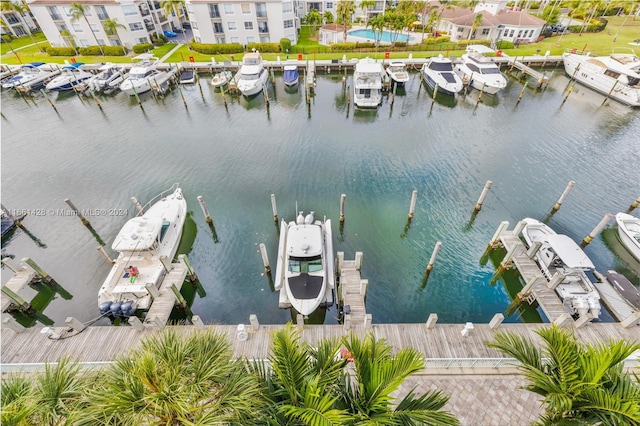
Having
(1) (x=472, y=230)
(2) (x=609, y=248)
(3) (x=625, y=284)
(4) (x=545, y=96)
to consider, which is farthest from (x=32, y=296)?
(4) (x=545, y=96)

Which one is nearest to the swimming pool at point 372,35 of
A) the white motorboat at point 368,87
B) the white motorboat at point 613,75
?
the white motorboat at point 368,87

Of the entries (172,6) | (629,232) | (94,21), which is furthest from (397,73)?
(94,21)

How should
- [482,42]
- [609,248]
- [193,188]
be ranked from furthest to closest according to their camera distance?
[482,42]
[193,188]
[609,248]

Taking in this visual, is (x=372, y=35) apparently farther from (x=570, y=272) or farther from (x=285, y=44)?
(x=570, y=272)

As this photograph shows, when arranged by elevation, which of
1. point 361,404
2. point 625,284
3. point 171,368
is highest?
point 171,368

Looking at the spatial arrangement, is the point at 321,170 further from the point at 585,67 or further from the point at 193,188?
the point at 585,67

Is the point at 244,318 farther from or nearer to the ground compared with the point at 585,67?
nearer to the ground
